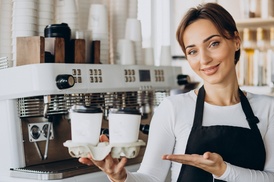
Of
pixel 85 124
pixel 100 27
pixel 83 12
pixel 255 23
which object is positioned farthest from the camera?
pixel 255 23

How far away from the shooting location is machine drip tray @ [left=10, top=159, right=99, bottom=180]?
1.87 m

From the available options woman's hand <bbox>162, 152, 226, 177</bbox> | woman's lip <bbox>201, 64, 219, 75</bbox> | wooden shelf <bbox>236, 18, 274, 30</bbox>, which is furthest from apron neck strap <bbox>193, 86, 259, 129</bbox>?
wooden shelf <bbox>236, 18, 274, 30</bbox>

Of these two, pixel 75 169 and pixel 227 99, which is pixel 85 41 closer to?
pixel 75 169

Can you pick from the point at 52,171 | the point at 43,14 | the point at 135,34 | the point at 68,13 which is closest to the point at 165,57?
the point at 135,34

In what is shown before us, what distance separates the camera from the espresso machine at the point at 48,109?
6.21ft

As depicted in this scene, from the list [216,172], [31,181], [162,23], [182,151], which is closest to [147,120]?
[31,181]

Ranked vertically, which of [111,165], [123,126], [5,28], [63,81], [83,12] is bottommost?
[111,165]

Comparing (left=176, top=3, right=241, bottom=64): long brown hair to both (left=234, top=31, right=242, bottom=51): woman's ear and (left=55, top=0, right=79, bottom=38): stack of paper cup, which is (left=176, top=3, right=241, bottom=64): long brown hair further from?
(left=55, top=0, right=79, bottom=38): stack of paper cup

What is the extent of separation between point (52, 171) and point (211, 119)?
2.17 feet

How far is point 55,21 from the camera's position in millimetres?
2279

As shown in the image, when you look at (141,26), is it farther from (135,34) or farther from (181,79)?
(181,79)

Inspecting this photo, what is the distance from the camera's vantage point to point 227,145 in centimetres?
159

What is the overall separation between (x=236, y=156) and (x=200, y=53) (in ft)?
1.13

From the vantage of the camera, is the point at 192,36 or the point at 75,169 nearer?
the point at 192,36
